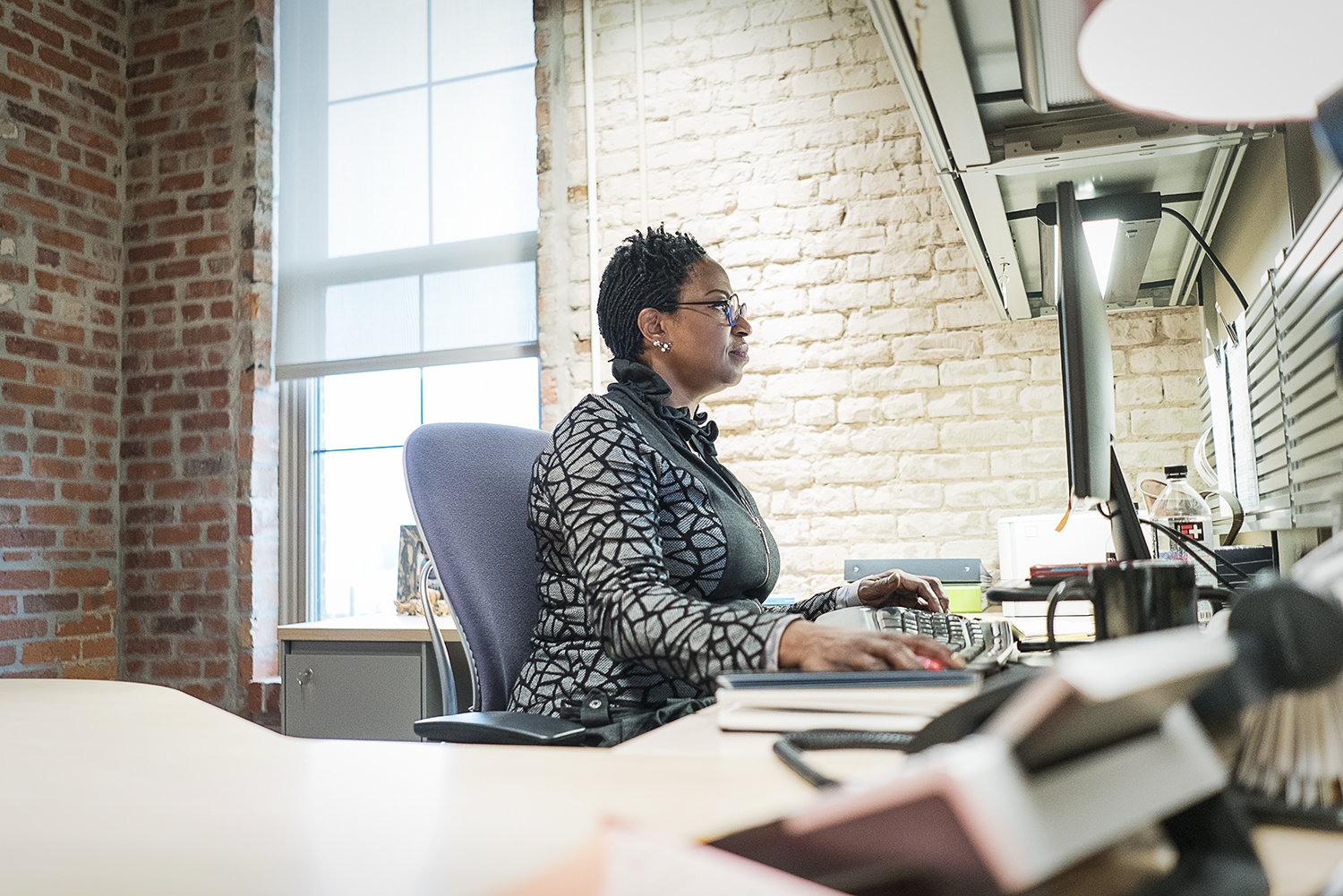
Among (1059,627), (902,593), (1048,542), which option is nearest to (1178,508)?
(1048,542)

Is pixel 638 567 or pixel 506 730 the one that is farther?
pixel 638 567

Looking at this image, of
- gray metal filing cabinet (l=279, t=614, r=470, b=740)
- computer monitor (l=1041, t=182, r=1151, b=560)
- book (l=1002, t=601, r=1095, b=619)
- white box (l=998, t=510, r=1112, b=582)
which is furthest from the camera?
gray metal filing cabinet (l=279, t=614, r=470, b=740)

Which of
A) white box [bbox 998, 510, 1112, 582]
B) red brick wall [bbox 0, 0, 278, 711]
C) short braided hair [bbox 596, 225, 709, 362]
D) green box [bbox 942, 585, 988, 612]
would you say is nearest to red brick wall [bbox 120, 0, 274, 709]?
red brick wall [bbox 0, 0, 278, 711]

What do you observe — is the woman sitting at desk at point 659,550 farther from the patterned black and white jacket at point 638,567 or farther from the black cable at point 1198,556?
the black cable at point 1198,556

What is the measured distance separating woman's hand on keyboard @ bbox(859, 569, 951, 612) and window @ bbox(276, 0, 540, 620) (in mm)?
1725

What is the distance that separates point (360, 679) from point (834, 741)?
1.96 meters

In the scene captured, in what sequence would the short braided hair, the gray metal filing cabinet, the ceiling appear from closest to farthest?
1. the ceiling
2. the short braided hair
3. the gray metal filing cabinet

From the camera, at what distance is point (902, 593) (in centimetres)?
179

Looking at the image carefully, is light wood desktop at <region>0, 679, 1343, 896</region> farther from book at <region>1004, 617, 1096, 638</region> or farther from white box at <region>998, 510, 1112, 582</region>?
white box at <region>998, 510, 1112, 582</region>

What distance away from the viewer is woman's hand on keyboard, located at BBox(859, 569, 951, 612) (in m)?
1.78

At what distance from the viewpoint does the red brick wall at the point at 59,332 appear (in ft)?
10.6

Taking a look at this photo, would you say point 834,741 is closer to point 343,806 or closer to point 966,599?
point 343,806

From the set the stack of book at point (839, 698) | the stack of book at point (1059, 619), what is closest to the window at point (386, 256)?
the stack of book at point (1059, 619)

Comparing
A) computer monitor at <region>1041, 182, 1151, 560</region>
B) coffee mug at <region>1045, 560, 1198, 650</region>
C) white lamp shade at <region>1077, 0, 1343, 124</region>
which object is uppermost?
white lamp shade at <region>1077, 0, 1343, 124</region>
